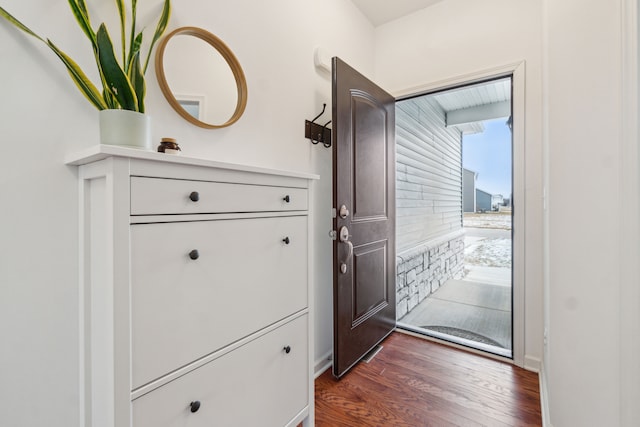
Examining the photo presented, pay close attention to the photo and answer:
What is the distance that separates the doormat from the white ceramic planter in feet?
8.83

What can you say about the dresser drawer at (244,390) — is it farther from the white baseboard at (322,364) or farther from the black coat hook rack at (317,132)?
the black coat hook rack at (317,132)

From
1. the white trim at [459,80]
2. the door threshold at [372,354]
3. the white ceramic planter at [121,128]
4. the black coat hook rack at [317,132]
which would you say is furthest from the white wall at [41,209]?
the white trim at [459,80]

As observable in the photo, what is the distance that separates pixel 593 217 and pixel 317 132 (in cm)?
141

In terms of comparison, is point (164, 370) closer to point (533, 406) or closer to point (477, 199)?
point (533, 406)

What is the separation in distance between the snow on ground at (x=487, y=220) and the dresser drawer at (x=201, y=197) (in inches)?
209

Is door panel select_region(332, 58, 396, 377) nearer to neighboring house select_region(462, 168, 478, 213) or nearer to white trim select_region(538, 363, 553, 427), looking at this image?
white trim select_region(538, 363, 553, 427)

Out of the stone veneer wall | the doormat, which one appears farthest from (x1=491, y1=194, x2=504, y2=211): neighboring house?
the doormat

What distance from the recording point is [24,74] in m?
0.78

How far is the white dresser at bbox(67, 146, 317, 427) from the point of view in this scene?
2.20 ft

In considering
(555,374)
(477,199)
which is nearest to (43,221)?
(555,374)

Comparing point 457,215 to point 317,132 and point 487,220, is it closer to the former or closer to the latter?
point 487,220

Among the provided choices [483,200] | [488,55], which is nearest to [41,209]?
[488,55]

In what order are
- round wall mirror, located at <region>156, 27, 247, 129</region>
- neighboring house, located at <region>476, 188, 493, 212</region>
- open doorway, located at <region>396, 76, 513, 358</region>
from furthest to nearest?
1. neighboring house, located at <region>476, 188, 493, 212</region>
2. open doorway, located at <region>396, 76, 513, 358</region>
3. round wall mirror, located at <region>156, 27, 247, 129</region>

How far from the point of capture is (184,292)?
795 millimetres
